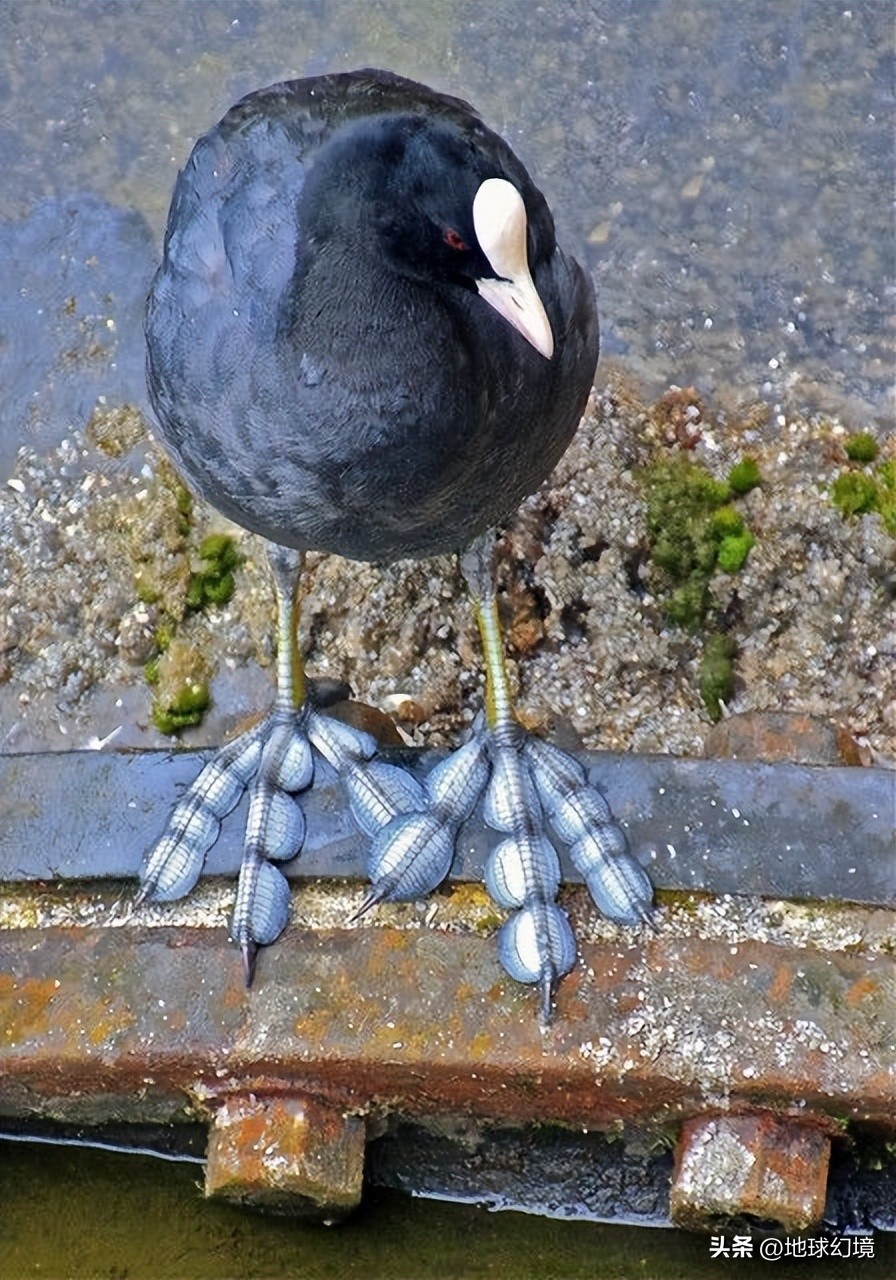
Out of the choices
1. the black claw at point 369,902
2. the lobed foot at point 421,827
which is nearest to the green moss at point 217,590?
the lobed foot at point 421,827

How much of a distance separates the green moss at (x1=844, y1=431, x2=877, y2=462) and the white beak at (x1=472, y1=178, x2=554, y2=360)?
1393mm

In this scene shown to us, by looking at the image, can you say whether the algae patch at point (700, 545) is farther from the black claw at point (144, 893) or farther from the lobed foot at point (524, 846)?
the black claw at point (144, 893)

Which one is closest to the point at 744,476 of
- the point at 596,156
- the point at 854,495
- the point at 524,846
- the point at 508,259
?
the point at 854,495

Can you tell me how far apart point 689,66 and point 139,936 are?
2.51 meters

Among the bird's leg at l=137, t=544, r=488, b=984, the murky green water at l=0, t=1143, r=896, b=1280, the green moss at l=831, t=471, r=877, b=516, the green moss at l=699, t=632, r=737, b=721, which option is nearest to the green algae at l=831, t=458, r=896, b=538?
the green moss at l=831, t=471, r=877, b=516

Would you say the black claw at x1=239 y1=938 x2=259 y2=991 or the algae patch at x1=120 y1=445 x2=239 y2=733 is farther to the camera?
the algae patch at x1=120 y1=445 x2=239 y2=733

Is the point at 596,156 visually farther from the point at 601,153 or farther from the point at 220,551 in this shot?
the point at 220,551

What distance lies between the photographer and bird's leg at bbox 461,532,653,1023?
2326mm

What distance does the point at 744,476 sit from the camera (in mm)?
3137

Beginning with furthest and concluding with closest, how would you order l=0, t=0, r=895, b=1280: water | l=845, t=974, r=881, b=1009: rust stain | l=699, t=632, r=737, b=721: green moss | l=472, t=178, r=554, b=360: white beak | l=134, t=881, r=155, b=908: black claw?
l=0, t=0, r=895, b=1280: water
l=699, t=632, r=737, b=721: green moss
l=134, t=881, r=155, b=908: black claw
l=845, t=974, r=881, b=1009: rust stain
l=472, t=178, r=554, b=360: white beak

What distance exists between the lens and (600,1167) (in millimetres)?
2531

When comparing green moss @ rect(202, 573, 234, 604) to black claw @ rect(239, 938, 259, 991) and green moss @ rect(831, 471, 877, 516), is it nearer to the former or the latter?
black claw @ rect(239, 938, 259, 991)

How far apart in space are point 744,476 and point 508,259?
4.53ft

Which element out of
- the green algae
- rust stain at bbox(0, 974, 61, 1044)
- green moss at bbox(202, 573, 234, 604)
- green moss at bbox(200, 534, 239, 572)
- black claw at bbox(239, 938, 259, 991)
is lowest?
rust stain at bbox(0, 974, 61, 1044)
